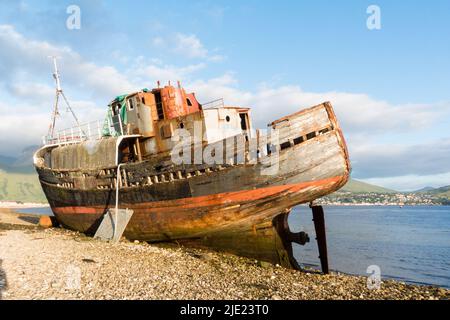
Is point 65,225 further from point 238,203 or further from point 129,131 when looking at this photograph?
point 238,203

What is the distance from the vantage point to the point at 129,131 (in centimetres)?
1870

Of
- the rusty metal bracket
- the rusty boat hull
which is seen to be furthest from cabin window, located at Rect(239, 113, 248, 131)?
the rusty metal bracket

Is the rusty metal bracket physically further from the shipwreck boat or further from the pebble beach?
the pebble beach

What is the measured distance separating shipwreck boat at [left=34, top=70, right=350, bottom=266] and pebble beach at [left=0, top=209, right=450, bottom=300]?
1710 millimetres

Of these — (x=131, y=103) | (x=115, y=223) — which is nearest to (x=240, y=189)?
(x=115, y=223)

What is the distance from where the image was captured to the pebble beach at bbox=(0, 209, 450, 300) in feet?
28.3

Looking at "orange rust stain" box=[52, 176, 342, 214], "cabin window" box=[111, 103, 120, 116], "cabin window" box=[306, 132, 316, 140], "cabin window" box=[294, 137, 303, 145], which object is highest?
"cabin window" box=[111, 103, 120, 116]

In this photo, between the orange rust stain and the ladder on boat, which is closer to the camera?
the orange rust stain

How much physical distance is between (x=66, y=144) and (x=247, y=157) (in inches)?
584

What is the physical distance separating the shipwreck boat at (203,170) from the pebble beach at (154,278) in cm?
171

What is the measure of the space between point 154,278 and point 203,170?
18.5 ft

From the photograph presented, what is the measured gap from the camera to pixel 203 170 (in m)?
14.7

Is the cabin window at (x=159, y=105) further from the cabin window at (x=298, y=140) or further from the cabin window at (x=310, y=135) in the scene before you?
the cabin window at (x=310, y=135)

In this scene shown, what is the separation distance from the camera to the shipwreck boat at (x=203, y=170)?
44.3 feet
